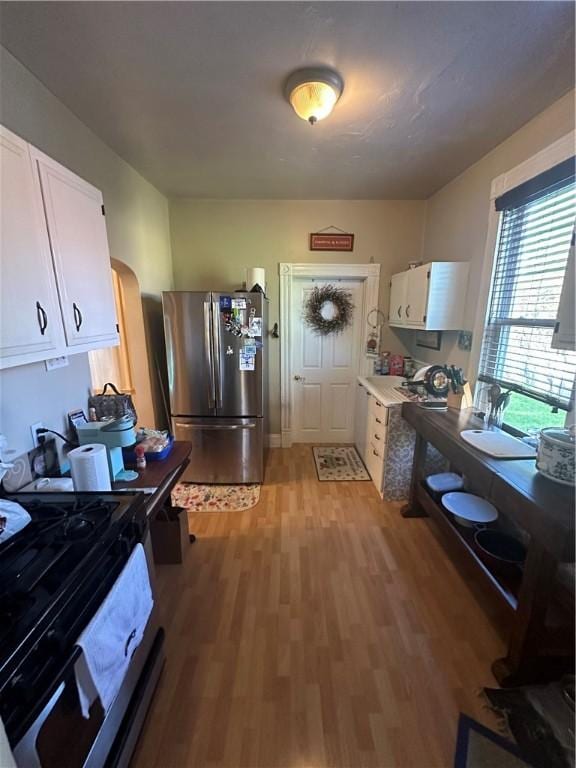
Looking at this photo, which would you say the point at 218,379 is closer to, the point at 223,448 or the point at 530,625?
the point at 223,448

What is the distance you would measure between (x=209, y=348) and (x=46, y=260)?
1.46 m

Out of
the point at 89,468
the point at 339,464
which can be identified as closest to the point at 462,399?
the point at 339,464

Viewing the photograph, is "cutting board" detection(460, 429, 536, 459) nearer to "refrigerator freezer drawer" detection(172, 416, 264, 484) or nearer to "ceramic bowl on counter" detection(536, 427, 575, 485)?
"ceramic bowl on counter" detection(536, 427, 575, 485)

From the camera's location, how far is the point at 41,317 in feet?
4.13

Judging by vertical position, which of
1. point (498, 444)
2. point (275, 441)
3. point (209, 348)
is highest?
point (209, 348)

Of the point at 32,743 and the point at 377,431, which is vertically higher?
the point at 32,743

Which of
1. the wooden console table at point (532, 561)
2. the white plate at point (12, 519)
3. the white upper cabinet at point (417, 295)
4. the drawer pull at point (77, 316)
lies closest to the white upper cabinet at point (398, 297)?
the white upper cabinet at point (417, 295)

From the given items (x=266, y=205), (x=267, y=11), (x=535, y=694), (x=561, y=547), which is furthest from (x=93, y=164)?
(x=535, y=694)

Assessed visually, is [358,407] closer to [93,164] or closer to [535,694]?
[535,694]

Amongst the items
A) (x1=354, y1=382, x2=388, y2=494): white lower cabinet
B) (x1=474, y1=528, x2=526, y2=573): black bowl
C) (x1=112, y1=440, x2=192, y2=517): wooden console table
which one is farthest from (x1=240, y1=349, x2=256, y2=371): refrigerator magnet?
(x1=474, y1=528, x2=526, y2=573): black bowl

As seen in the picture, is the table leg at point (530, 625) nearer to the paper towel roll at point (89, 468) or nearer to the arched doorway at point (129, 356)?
the paper towel roll at point (89, 468)

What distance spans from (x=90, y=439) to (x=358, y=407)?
274 cm

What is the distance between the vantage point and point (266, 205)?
3.23 m

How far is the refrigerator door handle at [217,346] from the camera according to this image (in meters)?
2.65
